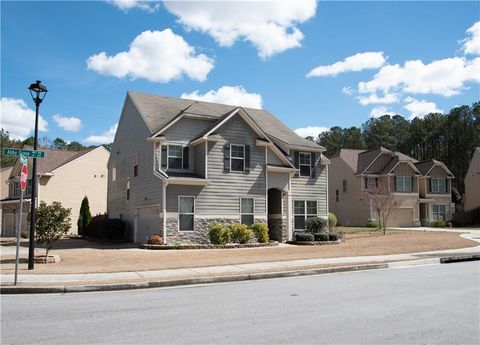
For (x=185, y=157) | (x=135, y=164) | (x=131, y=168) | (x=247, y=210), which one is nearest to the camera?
(x=185, y=157)

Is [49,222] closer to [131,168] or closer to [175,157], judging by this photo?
[175,157]

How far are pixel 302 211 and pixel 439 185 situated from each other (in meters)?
27.2

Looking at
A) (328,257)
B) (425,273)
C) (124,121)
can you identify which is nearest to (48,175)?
(124,121)

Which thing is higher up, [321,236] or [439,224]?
[439,224]

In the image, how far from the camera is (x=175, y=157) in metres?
27.7

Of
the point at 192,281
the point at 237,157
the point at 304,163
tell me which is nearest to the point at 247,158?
the point at 237,157

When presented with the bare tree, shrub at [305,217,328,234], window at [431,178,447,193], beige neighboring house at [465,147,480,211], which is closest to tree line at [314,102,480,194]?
beige neighboring house at [465,147,480,211]

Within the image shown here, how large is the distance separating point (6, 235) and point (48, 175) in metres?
7.92

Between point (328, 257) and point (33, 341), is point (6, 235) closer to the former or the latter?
point (328, 257)

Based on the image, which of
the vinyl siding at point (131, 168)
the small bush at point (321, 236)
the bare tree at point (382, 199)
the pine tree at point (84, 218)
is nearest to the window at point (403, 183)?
the bare tree at point (382, 199)

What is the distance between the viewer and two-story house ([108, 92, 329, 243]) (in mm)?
26453

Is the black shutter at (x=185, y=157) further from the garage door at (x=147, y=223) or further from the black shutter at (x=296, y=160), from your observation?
the black shutter at (x=296, y=160)

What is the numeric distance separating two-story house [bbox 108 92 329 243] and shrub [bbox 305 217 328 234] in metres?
1.17

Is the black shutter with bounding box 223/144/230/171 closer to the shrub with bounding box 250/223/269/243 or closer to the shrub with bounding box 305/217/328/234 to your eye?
the shrub with bounding box 250/223/269/243
